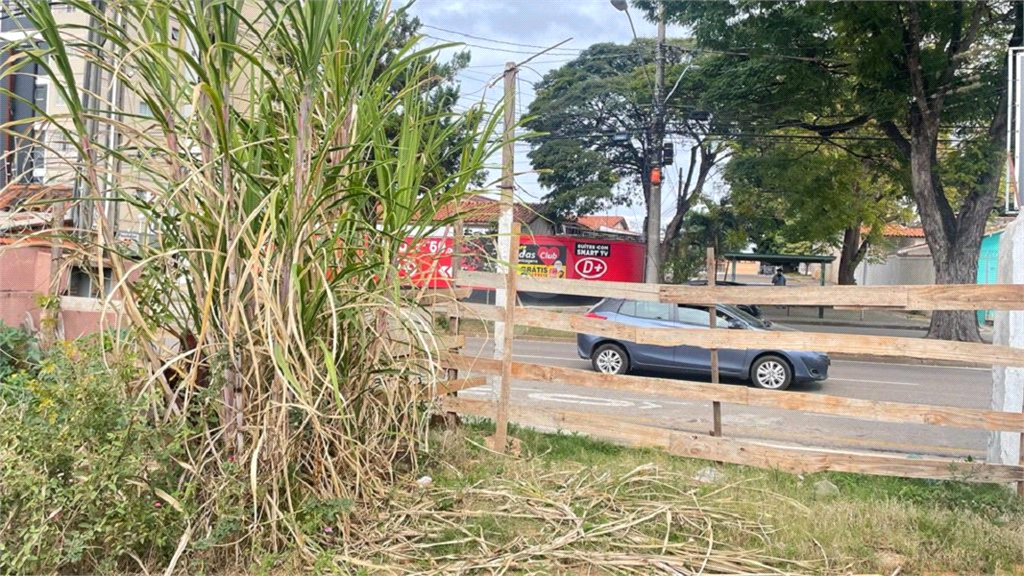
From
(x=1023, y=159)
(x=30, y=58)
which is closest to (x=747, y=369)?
(x=1023, y=159)

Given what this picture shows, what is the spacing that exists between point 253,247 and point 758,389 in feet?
11.5

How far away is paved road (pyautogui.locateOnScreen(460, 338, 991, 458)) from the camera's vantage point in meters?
6.84

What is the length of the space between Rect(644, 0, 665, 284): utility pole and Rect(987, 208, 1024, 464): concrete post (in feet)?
43.9

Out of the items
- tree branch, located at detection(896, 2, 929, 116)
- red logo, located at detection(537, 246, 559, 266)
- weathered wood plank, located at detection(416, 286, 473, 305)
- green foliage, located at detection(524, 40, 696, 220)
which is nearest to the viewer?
weathered wood plank, located at detection(416, 286, 473, 305)

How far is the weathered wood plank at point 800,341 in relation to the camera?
391 cm

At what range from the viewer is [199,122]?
2688mm

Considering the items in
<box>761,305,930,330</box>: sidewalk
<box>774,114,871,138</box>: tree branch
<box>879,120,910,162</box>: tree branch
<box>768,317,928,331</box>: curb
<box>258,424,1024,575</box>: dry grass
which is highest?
<box>774,114,871,138</box>: tree branch

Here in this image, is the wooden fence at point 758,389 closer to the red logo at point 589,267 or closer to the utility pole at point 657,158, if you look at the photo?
the utility pole at point 657,158

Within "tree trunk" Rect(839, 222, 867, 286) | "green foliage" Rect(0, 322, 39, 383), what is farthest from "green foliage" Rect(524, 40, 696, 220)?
"green foliage" Rect(0, 322, 39, 383)

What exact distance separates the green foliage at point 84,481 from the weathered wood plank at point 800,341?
113 inches

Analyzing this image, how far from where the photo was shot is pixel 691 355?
34.7ft

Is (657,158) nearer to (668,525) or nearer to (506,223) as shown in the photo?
(506,223)

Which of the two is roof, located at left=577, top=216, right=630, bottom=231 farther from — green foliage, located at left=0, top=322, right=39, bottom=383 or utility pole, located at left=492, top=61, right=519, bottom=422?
green foliage, located at left=0, top=322, right=39, bottom=383

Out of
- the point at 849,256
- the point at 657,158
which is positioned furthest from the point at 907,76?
the point at 849,256
